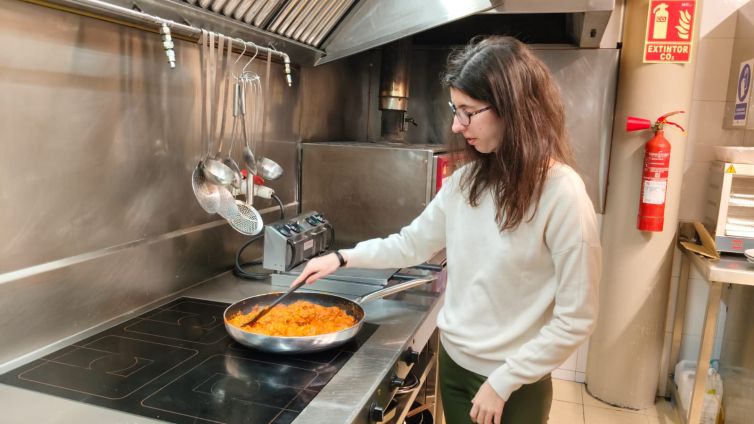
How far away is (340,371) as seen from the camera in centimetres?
112

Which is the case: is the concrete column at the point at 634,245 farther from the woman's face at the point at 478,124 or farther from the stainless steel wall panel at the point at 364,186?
the woman's face at the point at 478,124

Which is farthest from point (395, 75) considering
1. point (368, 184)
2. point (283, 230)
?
point (283, 230)

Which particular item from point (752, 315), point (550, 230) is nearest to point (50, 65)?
point (550, 230)

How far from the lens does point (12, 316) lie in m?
1.08

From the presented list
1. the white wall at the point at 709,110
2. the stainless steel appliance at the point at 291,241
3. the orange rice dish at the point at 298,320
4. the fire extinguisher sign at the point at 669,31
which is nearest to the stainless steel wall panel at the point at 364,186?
the stainless steel appliance at the point at 291,241

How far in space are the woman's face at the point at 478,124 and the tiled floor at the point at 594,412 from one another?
6.04 feet

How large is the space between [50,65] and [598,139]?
220cm

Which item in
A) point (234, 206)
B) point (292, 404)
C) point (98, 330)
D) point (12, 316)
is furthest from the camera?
point (234, 206)

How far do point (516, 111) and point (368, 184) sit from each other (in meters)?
1.09

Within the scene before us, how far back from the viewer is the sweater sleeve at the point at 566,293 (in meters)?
1.01

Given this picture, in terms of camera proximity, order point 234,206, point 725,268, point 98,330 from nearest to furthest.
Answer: point 98,330 < point 234,206 < point 725,268

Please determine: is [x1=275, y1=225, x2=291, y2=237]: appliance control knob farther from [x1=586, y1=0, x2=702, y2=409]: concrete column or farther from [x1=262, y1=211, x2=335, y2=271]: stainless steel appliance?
[x1=586, y1=0, x2=702, y2=409]: concrete column

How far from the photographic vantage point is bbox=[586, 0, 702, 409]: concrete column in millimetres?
2439

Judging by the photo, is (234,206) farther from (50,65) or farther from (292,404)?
(292,404)
